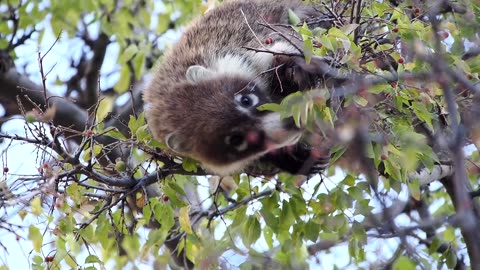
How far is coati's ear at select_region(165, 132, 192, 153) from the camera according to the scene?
4094 mm

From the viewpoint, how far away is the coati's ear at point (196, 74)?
4.39 m

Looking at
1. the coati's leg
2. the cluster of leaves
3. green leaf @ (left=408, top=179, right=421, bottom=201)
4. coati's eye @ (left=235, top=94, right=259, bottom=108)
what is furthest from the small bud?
green leaf @ (left=408, top=179, right=421, bottom=201)

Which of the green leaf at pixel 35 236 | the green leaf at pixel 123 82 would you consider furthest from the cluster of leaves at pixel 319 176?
the green leaf at pixel 123 82

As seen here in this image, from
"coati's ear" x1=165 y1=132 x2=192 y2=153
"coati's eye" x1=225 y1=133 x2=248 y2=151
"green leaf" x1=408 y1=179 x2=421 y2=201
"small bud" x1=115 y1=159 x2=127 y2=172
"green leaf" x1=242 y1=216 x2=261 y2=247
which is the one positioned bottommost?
"green leaf" x1=242 y1=216 x2=261 y2=247

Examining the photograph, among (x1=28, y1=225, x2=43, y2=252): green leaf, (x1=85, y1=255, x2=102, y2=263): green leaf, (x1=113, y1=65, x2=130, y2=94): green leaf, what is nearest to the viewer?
(x1=28, y1=225, x2=43, y2=252): green leaf

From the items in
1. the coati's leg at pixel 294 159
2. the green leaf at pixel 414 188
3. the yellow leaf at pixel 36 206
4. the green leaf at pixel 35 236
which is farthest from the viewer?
the coati's leg at pixel 294 159

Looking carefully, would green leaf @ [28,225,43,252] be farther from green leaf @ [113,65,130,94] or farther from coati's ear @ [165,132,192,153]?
green leaf @ [113,65,130,94]

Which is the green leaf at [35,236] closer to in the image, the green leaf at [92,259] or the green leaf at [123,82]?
the green leaf at [92,259]

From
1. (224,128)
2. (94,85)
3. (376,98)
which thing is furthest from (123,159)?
(94,85)

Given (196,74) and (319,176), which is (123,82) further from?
(319,176)

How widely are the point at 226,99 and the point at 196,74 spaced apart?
26 centimetres

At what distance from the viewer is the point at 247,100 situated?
4.22 m

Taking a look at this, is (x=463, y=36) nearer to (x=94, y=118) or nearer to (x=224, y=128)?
(x=224, y=128)

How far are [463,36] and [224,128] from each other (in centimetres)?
131
